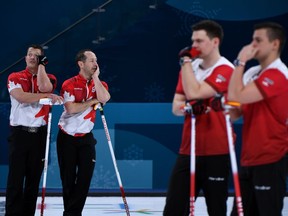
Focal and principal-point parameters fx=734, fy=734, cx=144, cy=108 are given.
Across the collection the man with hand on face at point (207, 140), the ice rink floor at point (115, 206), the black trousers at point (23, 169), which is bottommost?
the ice rink floor at point (115, 206)

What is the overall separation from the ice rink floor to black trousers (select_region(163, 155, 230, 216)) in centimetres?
297

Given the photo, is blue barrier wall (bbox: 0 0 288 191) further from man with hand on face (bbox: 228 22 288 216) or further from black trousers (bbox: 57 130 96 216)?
man with hand on face (bbox: 228 22 288 216)

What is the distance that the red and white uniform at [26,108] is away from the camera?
23.4 ft

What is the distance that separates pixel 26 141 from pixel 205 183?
250 cm

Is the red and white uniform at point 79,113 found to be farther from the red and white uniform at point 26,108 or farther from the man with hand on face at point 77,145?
the red and white uniform at point 26,108

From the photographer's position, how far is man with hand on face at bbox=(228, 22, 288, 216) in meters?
4.56

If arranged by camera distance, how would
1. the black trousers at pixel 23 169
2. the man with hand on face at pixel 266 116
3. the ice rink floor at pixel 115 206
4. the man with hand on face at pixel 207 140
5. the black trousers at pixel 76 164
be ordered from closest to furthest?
the man with hand on face at pixel 266 116
the man with hand on face at pixel 207 140
the black trousers at pixel 23 169
the black trousers at pixel 76 164
the ice rink floor at pixel 115 206

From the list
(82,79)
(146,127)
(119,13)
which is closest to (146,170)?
(146,127)

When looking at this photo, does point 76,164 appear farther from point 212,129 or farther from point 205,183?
point 212,129

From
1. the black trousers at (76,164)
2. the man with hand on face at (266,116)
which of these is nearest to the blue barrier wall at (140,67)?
the black trousers at (76,164)

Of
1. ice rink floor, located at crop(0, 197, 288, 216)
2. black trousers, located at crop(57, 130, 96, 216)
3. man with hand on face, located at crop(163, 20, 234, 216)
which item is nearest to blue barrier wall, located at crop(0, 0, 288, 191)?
ice rink floor, located at crop(0, 197, 288, 216)

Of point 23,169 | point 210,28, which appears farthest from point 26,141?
point 210,28

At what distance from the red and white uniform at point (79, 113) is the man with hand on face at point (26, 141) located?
0.22 metres

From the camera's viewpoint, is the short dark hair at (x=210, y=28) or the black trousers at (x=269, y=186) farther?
the short dark hair at (x=210, y=28)
